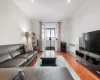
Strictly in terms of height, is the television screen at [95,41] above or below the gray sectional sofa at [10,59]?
above

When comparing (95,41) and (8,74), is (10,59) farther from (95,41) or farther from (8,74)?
(95,41)

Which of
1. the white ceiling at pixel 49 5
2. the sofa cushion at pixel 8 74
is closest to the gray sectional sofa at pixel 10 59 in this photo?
the sofa cushion at pixel 8 74

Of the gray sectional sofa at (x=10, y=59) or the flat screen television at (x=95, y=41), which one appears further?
the flat screen television at (x=95, y=41)

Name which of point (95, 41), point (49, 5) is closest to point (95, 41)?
point (95, 41)

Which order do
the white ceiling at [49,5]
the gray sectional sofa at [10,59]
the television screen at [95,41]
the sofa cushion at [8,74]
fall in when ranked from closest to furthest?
the sofa cushion at [8,74]
the gray sectional sofa at [10,59]
the television screen at [95,41]
the white ceiling at [49,5]

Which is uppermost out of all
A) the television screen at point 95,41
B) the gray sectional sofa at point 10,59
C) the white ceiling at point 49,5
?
the white ceiling at point 49,5

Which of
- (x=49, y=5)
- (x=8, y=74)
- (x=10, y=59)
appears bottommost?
(x=10, y=59)

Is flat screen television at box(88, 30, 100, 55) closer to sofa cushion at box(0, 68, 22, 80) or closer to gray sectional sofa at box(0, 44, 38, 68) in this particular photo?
gray sectional sofa at box(0, 44, 38, 68)

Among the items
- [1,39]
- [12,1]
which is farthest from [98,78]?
[12,1]

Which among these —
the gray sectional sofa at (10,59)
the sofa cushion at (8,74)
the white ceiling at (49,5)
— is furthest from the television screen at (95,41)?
the sofa cushion at (8,74)

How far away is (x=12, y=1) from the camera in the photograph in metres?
4.44

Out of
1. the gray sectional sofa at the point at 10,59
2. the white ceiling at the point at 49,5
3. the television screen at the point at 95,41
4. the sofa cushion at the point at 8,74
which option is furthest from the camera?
the white ceiling at the point at 49,5

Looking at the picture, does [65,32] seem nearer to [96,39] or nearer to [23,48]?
[23,48]

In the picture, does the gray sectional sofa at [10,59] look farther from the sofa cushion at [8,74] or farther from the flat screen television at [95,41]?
the flat screen television at [95,41]
